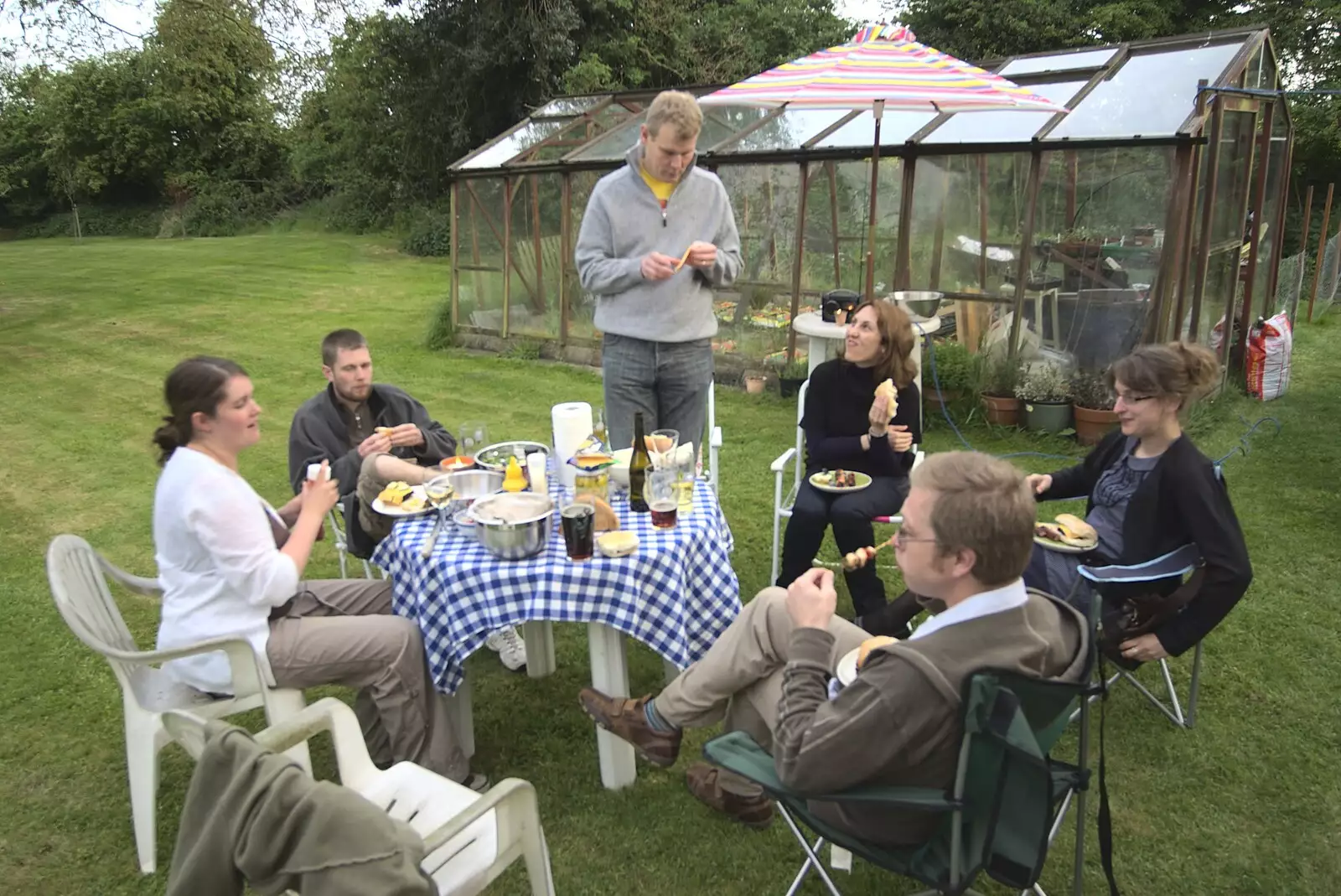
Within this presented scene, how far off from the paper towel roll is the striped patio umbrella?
2397mm

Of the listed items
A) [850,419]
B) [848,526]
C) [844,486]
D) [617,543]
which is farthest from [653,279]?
[617,543]

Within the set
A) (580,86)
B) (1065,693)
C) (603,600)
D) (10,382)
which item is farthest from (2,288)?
(1065,693)

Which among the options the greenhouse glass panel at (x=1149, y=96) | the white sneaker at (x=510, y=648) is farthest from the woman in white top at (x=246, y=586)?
the greenhouse glass panel at (x=1149, y=96)

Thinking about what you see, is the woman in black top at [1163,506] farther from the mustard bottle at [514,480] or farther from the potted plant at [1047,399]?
the potted plant at [1047,399]

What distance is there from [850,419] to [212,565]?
8.44ft

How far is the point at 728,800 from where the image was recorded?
9.18 feet

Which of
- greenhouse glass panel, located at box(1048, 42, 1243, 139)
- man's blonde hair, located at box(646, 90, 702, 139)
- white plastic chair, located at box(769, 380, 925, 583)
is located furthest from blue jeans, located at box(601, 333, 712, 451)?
greenhouse glass panel, located at box(1048, 42, 1243, 139)

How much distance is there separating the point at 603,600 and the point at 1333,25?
16985mm

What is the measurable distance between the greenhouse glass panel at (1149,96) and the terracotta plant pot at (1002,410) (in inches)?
74.3

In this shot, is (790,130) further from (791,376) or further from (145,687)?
(145,687)

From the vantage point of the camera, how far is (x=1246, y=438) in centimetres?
635

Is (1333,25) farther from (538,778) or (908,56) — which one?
(538,778)

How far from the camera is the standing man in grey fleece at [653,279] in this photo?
3.75 m

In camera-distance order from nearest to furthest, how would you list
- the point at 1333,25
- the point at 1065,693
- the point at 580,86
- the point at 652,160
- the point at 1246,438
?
the point at 1065,693, the point at 652,160, the point at 1246,438, the point at 1333,25, the point at 580,86
